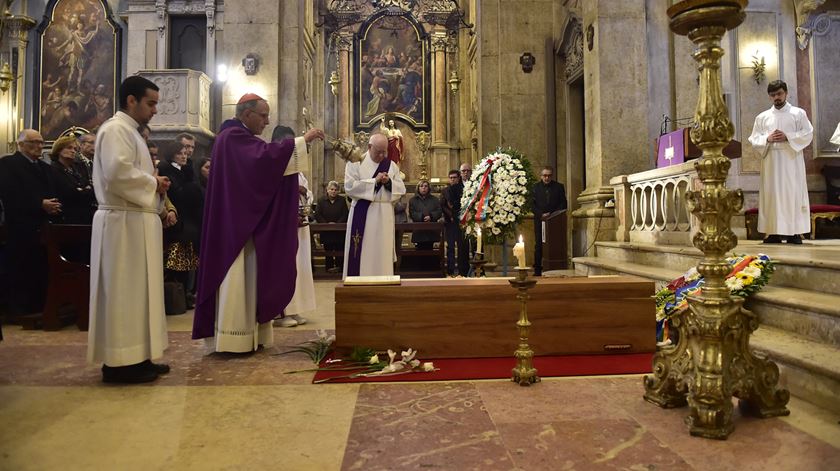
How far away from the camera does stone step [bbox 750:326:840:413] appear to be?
2641 millimetres

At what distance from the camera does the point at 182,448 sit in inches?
90.2

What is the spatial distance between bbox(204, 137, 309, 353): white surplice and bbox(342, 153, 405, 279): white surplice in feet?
6.31

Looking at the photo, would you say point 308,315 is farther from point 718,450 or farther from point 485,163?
point 718,450

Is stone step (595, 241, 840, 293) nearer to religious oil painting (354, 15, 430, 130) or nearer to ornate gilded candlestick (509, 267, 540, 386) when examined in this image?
ornate gilded candlestick (509, 267, 540, 386)

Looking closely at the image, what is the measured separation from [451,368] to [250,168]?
2.01 m

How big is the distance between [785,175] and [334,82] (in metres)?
13.9

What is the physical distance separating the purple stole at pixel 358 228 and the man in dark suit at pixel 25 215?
2882mm

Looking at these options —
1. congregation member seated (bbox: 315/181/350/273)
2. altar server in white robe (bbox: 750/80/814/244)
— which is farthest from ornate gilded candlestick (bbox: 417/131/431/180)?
altar server in white robe (bbox: 750/80/814/244)

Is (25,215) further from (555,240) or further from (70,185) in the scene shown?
(555,240)

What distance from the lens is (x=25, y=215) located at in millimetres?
5488

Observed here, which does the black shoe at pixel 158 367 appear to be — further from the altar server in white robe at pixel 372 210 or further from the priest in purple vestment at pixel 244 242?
the altar server in white robe at pixel 372 210

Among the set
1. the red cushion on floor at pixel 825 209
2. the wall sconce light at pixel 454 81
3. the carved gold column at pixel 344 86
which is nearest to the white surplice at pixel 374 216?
the red cushion on floor at pixel 825 209

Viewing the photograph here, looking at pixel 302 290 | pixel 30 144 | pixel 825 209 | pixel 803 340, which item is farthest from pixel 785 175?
pixel 30 144

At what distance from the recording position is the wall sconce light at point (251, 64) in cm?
1037
